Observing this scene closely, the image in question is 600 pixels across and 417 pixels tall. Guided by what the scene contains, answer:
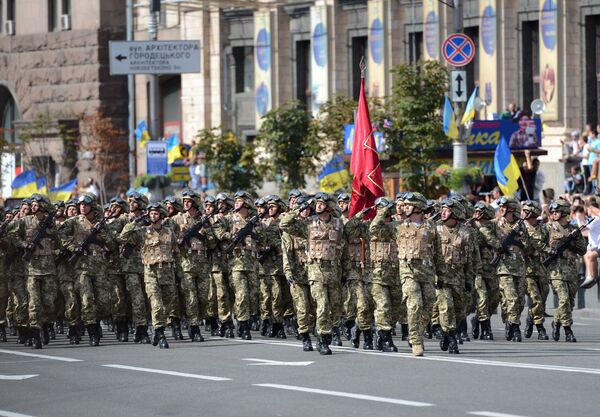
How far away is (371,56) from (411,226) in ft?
94.6

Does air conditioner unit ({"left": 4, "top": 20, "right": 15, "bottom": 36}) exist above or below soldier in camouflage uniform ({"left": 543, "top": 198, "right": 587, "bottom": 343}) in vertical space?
above

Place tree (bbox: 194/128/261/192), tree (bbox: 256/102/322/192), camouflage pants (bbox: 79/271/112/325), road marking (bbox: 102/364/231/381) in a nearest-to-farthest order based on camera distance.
Answer: road marking (bbox: 102/364/231/381) < camouflage pants (bbox: 79/271/112/325) < tree (bbox: 256/102/322/192) < tree (bbox: 194/128/261/192)

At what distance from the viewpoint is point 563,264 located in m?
20.6

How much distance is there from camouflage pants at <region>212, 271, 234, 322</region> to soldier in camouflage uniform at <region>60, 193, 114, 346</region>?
Result: 4.44ft

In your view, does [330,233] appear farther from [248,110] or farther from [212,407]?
[248,110]

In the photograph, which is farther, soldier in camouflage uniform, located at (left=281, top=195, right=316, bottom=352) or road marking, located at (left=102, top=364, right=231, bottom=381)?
soldier in camouflage uniform, located at (left=281, top=195, right=316, bottom=352)

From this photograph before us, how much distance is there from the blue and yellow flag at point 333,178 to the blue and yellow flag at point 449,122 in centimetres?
361

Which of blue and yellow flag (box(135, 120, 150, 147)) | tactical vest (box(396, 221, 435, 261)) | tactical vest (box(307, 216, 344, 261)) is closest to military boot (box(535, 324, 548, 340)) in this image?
tactical vest (box(396, 221, 435, 261))

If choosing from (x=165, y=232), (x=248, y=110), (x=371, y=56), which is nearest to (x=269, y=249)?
(x=165, y=232)

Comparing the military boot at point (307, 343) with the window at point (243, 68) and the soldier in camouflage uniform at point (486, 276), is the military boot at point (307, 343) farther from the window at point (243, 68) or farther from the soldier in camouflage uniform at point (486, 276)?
the window at point (243, 68)

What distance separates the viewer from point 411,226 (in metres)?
18.2

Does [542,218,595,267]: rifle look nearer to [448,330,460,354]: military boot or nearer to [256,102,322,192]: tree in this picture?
[448,330,460,354]: military boot

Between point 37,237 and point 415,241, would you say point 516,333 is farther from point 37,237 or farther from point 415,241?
point 37,237

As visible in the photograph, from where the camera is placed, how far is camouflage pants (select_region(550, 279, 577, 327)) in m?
20.1
